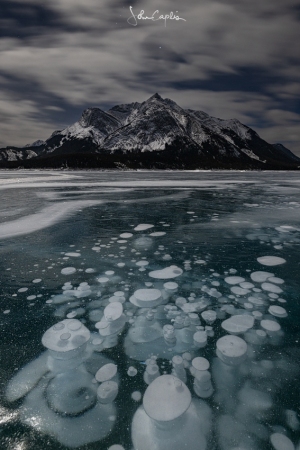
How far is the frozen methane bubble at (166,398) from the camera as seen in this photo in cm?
255

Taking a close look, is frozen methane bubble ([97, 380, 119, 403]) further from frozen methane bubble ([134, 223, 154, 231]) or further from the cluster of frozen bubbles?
frozen methane bubble ([134, 223, 154, 231])

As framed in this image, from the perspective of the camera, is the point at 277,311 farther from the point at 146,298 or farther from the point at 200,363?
Result: the point at 146,298

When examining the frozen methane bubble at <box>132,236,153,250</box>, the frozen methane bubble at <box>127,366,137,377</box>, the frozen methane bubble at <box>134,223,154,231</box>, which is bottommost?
the frozen methane bubble at <box>134,223,154,231</box>

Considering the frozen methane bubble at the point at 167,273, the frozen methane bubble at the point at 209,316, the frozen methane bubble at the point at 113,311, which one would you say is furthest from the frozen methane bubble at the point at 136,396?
the frozen methane bubble at the point at 167,273

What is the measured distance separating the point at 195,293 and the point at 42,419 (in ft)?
9.94

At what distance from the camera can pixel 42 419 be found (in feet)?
8.20

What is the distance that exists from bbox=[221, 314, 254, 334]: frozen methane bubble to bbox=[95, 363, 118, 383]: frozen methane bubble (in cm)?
165

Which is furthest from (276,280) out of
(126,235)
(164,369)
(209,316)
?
(126,235)

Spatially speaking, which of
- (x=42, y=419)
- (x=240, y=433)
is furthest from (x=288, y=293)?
(x=42, y=419)

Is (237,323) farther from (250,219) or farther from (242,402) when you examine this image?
(250,219)

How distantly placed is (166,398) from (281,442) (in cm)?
105

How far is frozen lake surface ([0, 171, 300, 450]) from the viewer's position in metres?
2.43

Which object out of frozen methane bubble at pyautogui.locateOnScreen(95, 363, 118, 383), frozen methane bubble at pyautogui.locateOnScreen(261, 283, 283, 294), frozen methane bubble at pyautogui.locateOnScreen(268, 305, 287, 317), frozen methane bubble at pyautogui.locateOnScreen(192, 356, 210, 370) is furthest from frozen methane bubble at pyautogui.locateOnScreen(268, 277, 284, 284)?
frozen methane bubble at pyautogui.locateOnScreen(95, 363, 118, 383)

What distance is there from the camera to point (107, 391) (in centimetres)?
282
